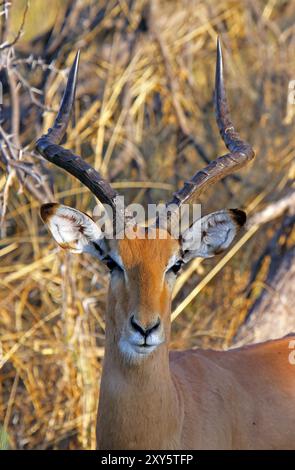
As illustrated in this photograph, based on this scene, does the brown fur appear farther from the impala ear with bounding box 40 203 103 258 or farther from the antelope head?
the impala ear with bounding box 40 203 103 258

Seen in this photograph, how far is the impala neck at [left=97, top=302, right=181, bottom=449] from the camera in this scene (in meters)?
4.31

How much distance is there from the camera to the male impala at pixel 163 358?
4.23m

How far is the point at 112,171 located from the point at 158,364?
4.94 metres

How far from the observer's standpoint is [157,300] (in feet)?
13.5

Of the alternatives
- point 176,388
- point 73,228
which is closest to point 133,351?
point 176,388

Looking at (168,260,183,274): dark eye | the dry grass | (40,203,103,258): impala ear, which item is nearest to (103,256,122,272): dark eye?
(40,203,103,258): impala ear

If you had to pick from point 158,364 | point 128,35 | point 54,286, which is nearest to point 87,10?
point 128,35

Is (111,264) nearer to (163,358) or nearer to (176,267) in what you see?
(176,267)

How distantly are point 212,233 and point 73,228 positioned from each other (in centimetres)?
76

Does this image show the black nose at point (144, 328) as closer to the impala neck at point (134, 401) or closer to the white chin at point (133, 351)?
the white chin at point (133, 351)

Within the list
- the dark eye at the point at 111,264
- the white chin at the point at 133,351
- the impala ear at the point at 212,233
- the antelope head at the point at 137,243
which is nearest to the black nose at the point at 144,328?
the antelope head at the point at 137,243

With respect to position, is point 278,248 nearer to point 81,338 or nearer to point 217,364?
point 81,338

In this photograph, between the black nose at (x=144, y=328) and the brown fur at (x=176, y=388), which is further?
the brown fur at (x=176, y=388)

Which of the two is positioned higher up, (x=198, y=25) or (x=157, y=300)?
(x=198, y=25)
